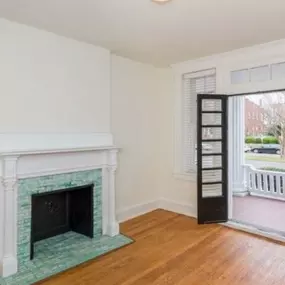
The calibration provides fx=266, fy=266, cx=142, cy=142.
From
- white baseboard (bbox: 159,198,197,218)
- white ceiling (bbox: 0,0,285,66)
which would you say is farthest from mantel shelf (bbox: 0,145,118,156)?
white baseboard (bbox: 159,198,197,218)

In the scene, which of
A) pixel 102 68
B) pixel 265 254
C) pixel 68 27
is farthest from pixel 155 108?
pixel 265 254

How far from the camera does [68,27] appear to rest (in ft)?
9.45

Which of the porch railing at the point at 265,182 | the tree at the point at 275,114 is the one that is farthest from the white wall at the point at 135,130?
the tree at the point at 275,114

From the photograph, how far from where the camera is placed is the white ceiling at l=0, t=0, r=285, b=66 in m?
2.37

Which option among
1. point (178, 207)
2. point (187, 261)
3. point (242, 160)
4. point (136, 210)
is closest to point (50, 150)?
point (187, 261)

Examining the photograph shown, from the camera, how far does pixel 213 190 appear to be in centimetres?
402

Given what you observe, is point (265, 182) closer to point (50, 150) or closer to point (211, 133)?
point (211, 133)

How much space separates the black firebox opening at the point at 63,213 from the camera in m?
3.22

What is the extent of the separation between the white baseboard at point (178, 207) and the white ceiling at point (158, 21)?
2466mm

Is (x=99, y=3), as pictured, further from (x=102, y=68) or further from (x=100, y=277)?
(x=100, y=277)

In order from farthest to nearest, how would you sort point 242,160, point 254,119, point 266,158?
point 254,119
point 266,158
point 242,160

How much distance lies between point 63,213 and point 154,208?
1712 millimetres

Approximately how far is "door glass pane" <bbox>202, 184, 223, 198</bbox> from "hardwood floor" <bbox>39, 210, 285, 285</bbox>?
0.48 metres

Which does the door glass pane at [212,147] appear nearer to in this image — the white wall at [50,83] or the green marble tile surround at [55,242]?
the white wall at [50,83]
